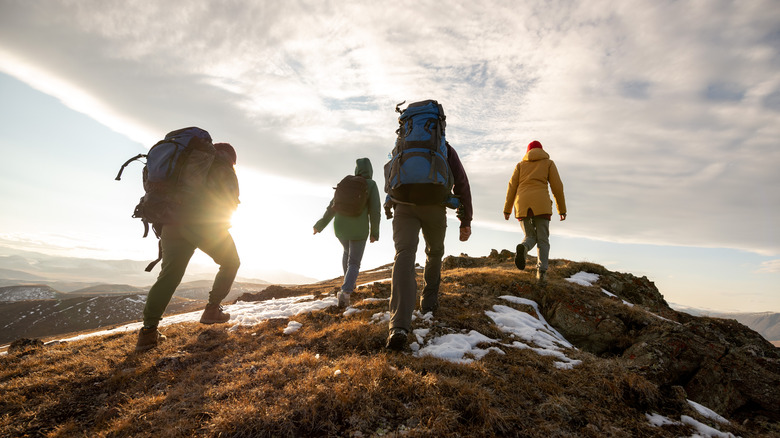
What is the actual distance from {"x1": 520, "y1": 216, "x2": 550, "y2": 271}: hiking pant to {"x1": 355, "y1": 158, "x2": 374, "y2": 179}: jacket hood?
14.5ft

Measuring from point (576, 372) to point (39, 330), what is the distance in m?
179

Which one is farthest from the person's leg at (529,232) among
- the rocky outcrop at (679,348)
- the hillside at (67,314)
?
the hillside at (67,314)

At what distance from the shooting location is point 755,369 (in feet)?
18.0

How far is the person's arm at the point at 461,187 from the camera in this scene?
537cm

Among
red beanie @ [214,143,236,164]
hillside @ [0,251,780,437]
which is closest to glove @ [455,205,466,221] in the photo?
hillside @ [0,251,780,437]

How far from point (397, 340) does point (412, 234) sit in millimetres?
1479

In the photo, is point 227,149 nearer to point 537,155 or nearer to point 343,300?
point 343,300

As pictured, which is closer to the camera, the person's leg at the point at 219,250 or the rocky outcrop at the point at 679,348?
the rocky outcrop at the point at 679,348

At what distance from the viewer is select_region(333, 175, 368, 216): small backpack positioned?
26.0 ft

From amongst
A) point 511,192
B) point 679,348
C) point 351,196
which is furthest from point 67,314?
point 679,348

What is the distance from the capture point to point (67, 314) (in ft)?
433

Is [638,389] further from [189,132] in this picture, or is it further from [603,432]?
[189,132]

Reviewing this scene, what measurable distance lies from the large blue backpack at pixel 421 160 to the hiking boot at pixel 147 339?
4854 mm

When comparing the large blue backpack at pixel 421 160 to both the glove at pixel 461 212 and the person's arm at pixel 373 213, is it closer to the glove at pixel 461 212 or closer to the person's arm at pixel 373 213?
the glove at pixel 461 212
